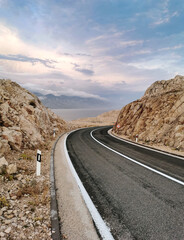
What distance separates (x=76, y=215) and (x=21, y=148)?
6.60 meters

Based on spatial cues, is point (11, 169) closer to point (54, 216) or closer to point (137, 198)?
point (54, 216)

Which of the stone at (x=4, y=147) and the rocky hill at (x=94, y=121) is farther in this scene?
the rocky hill at (x=94, y=121)

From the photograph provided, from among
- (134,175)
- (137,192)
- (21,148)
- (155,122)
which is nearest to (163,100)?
(155,122)

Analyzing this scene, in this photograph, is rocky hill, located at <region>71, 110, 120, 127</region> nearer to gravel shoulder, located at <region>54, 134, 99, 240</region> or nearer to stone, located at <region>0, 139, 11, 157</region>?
stone, located at <region>0, 139, 11, 157</region>

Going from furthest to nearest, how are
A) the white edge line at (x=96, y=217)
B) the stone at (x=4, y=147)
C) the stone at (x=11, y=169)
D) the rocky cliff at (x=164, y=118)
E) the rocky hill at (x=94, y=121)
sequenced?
the rocky hill at (x=94, y=121) → the rocky cliff at (x=164, y=118) → the stone at (x=4, y=147) → the stone at (x=11, y=169) → the white edge line at (x=96, y=217)

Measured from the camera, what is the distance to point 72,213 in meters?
3.59

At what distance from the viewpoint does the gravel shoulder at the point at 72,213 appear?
9.62 feet

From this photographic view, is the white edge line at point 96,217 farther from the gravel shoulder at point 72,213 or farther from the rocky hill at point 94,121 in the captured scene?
the rocky hill at point 94,121

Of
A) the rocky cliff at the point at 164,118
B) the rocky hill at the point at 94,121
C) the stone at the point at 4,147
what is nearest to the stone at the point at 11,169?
the stone at the point at 4,147

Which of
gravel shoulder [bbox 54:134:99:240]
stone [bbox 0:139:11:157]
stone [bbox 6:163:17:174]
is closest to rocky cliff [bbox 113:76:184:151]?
gravel shoulder [bbox 54:134:99:240]

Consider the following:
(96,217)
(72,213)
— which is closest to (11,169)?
(72,213)

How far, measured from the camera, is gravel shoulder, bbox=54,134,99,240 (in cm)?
293

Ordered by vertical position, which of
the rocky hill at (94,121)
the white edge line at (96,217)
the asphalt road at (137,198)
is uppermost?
the rocky hill at (94,121)

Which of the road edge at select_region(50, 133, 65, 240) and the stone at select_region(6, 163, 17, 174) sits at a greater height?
the stone at select_region(6, 163, 17, 174)
